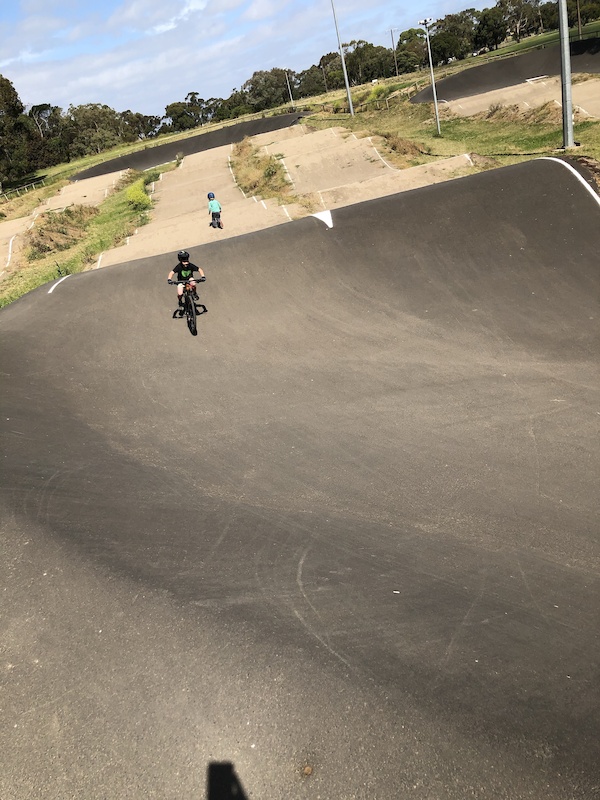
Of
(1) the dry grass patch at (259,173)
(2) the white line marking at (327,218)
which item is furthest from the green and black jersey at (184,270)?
(1) the dry grass patch at (259,173)

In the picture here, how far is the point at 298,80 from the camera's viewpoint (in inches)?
4675

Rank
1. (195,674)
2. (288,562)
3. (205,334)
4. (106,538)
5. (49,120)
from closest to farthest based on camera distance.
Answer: (195,674) < (288,562) < (106,538) < (205,334) < (49,120)

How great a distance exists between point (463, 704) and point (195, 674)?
2.23m

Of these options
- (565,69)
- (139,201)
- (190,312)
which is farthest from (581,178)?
(139,201)

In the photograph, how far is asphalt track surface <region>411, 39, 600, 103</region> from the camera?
49.4m

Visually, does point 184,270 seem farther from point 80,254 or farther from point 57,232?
point 57,232

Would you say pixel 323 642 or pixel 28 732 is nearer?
pixel 28 732

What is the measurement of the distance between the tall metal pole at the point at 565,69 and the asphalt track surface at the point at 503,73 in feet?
110

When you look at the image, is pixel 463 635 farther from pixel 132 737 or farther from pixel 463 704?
pixel 132 737

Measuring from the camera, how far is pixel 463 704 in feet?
14.4

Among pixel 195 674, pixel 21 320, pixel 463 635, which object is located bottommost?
pixel 463 635

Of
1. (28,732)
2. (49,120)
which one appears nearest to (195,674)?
(28,732)

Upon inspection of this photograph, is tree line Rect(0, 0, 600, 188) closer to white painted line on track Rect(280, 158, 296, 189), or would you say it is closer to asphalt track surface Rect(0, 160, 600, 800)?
white painted line on track Rect(280, 158, 296, 189)

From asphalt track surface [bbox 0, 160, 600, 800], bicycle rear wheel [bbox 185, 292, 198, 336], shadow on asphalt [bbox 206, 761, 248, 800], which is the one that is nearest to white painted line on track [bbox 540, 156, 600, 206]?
asphalt track surface [bbox 0, 160, 600, 800]
